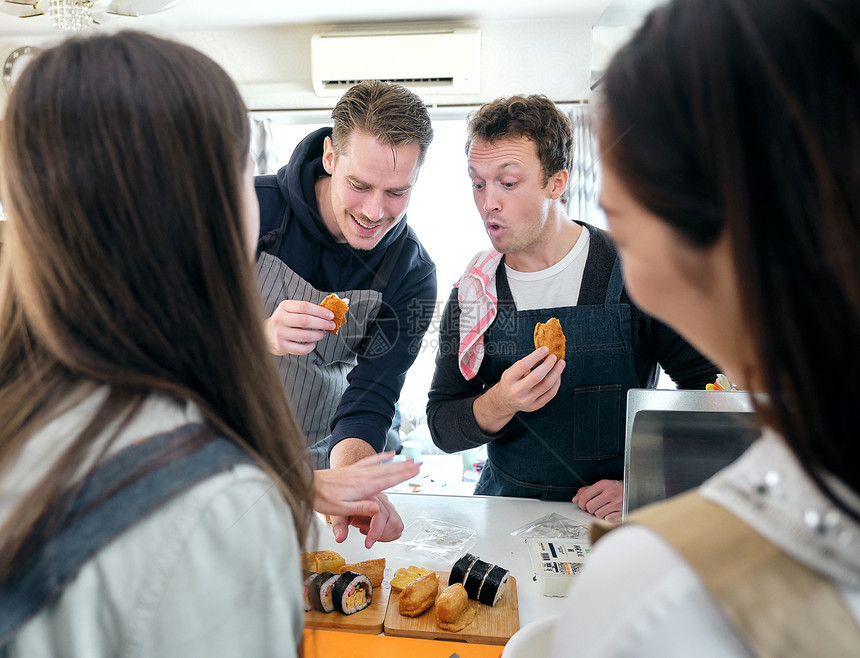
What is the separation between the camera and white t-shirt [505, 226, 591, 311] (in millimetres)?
1141

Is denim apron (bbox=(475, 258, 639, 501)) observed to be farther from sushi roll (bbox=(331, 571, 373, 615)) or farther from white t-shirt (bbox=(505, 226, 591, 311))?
sushi roll (bbox=(331, 571, 373, 615))

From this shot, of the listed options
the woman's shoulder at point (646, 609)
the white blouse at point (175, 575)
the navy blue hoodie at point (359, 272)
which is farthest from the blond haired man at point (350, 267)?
the woman's shoulder at point (646, 609)

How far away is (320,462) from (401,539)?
0.46 metres

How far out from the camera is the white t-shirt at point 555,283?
1141mm

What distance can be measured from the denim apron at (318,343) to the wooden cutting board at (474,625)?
585 mm

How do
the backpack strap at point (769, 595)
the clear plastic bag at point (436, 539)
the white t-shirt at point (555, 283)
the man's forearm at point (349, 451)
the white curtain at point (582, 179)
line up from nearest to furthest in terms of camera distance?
the backpack strap at point (769, 595), the white curtain at point (582, 179), the clear plastic bag at point (436, 539), the man's forearm at point (349, 451), the white t-shirt at point (555, 283)

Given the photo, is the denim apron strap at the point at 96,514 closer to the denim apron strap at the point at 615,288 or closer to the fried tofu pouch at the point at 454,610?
the fried tofu pouch at the point at 454,610

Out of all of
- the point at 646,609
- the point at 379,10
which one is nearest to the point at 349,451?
the point at 646,609

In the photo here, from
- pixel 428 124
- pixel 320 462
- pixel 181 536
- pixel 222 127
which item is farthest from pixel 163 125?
pixel 320 462

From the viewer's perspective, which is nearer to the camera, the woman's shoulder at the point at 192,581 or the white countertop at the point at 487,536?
the woman's shoulder at the point at 192,581

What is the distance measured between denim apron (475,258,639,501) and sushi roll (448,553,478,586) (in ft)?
1.30

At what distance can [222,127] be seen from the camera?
381 millimetres

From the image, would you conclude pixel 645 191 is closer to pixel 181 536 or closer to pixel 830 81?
pixel 830 81

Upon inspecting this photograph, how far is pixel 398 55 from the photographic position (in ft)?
4.30
